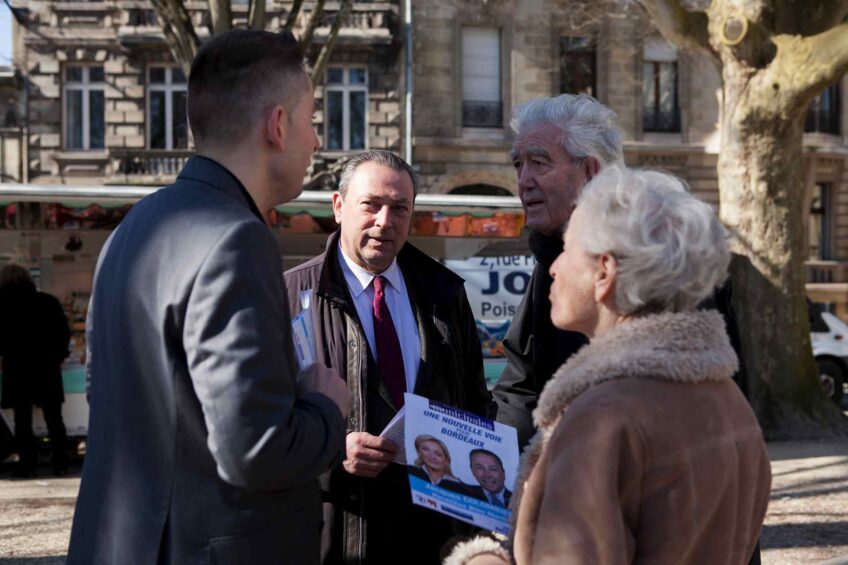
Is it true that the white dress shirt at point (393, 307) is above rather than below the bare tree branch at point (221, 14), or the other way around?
below

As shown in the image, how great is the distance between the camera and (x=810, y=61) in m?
10.5

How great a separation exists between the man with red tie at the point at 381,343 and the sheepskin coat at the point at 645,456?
111cm

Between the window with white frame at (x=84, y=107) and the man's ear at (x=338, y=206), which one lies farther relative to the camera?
the window with white frame at (x=84, y=107)

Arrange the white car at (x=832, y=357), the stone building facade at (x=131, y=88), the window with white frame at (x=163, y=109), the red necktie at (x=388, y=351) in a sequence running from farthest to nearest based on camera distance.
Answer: the window with white frame at (x=163, y=109), the stone building facade at (x=131, y=88), the white car at (x=832, y=357), the red necktie at (x=388, y=351)

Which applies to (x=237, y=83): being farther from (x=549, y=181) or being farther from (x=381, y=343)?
(x=381, y=343)

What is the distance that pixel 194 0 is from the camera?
2569cm

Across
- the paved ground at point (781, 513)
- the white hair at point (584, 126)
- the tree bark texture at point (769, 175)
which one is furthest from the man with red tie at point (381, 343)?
the tree bark texture at point (769, 175)

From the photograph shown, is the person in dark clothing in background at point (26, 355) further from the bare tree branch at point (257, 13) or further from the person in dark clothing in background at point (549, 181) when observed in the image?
the person in dark clothing in background at point (549, 181)

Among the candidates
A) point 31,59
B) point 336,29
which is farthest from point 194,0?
point 336,29

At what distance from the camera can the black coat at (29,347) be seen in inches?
380

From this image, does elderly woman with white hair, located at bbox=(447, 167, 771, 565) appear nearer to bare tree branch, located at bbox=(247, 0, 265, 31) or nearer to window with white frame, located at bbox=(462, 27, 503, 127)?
bare tree branch, located at bbox=(247, 0, 265, 31)

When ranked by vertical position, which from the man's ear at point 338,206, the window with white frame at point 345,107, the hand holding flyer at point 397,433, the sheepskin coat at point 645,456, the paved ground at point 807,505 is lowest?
the paved ground at point 807,505

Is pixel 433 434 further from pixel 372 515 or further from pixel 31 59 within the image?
pixel 31 59

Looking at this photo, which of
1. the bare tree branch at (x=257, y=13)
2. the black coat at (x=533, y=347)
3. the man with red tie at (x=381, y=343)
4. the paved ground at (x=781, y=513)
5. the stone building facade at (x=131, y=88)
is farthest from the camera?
the stone building facade at (x=131, y=88)
